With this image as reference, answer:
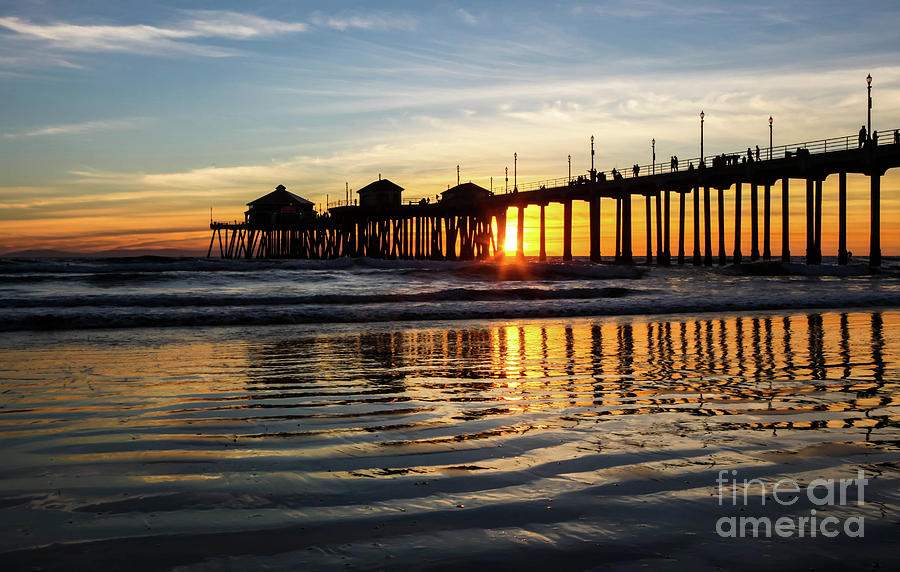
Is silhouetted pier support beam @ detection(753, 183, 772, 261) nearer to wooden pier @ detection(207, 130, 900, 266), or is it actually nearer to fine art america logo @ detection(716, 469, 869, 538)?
wooden pier @ detection(207, 130, 900, 266)

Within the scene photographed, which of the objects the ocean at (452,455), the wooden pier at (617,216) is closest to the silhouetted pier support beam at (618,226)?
the wooden pier at (617,216)

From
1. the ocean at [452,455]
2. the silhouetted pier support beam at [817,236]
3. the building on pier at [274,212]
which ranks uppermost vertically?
the building on pier at [274,212]

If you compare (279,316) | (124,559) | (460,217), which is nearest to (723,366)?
(124,559)

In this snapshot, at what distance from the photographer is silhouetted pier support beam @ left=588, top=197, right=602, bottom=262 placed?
182 ft

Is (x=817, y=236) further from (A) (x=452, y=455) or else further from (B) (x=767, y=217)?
(A) (x=452, y=455)

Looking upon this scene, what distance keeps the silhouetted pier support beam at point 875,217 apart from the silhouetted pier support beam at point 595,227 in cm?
1999

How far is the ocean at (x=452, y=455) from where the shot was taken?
2436 millimetres

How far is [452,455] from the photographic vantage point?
12.1 feet

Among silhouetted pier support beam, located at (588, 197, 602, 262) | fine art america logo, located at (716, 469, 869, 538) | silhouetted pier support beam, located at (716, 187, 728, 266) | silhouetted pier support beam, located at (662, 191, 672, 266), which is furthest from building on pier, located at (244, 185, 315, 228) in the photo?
fine art america logo, located at (716, 469, 869, 538)

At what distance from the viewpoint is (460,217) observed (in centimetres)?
7256

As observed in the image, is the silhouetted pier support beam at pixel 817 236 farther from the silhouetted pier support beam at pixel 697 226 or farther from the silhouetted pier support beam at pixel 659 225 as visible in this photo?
the silhouetted pier support beam at pixel 659 225

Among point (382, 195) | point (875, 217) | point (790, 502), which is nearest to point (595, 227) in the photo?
point (875, 217)

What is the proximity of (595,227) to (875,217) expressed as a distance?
20910mm

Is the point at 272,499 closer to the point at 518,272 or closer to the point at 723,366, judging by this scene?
the point at 723,366
